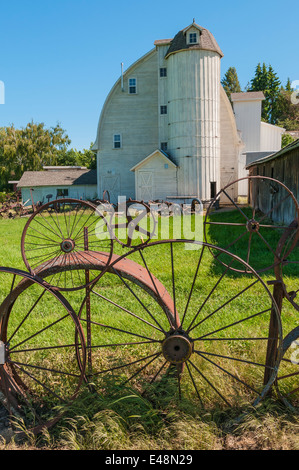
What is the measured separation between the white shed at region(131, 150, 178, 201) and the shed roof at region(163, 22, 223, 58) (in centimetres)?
584

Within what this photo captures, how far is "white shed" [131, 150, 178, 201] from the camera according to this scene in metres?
23.0

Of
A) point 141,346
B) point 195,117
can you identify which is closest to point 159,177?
point 195,117

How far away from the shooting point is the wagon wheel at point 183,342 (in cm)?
355

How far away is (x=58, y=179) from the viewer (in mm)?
31297

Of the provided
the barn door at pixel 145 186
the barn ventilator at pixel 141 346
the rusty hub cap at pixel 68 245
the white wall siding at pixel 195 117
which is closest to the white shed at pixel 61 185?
the barn door at pixel 145 186

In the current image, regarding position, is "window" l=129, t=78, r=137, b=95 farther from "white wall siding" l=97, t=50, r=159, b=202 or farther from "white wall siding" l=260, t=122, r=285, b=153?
"white wall siding" l=260, t=122, r=285, b=153

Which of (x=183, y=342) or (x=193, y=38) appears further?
(x=193, y=38)

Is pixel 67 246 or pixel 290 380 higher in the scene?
pixel 67 246

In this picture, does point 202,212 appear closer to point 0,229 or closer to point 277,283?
point 0,229

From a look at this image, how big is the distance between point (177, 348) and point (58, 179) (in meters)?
29.3

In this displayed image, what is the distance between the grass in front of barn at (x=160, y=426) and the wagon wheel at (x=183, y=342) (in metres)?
0.12

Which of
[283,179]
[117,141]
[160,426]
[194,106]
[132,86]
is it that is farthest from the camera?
[117,141]

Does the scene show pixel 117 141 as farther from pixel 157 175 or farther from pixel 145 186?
pixel 157 175
